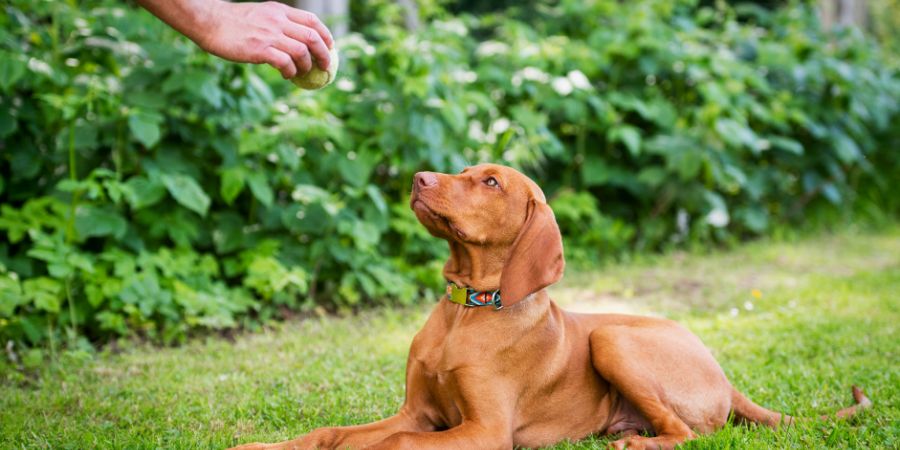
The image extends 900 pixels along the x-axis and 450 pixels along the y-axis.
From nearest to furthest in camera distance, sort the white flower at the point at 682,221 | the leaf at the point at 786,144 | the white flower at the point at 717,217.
Answer: 1. the white flower at the point at 717,217
2. the leaf at the point at 786,144
3. the white flower at the point at 682,221

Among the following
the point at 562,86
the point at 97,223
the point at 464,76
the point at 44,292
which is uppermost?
the point at 464,76

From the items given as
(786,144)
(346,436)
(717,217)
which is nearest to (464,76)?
(717,217)

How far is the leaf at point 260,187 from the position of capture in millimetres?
5652

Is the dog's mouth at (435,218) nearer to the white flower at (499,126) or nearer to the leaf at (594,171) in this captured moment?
the white flower at (499,126)

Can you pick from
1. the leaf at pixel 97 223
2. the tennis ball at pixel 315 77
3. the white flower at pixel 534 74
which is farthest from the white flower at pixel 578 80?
the tennis ball at pixel 315 77

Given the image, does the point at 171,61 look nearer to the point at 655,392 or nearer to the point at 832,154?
the point at 655,392

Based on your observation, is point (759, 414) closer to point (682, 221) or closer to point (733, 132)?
point (733, 132)

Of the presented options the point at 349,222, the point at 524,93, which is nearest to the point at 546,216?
the point at 349,222

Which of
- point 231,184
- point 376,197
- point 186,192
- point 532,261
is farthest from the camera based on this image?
point 376,197

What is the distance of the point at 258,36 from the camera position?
303 cm

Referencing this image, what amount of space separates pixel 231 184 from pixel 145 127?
2.30ft

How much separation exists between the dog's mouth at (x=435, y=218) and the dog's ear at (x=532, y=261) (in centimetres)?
23

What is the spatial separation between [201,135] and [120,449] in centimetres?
296

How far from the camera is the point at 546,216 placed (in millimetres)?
3359
